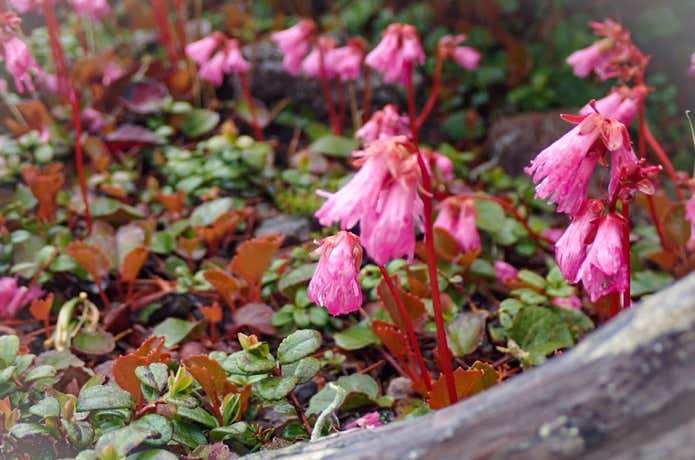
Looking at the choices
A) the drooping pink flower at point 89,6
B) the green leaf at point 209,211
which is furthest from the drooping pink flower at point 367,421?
the drooping pink flower at point 89,6

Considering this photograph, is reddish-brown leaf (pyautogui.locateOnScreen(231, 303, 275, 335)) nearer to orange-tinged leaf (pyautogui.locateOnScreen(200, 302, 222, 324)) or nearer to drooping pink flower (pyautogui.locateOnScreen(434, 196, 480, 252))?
orange-tinged leaf (pyautogui.locateOnScreen(200, 302, 222, 324))

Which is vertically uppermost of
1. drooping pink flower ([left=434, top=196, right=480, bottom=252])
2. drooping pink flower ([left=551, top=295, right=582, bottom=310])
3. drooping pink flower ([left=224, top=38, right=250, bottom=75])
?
drooping pink flower ([left=224, top=38, right=250, bottom=75])

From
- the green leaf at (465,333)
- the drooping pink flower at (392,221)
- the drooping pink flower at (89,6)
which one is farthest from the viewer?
the drooping pink flower at (89,6)

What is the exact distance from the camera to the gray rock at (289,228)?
2475mm

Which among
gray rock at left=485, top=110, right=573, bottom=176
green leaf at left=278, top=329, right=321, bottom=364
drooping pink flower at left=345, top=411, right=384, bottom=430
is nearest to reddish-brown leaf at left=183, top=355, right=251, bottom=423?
green leaf at left=278, top=329, right=321, bottom=364

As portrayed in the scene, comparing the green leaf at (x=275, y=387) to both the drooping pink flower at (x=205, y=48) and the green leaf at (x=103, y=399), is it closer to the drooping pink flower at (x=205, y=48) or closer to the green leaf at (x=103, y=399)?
the green leaf at (x=103, y=399)

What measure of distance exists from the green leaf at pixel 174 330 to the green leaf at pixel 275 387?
0.48m

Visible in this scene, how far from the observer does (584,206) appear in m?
1.48

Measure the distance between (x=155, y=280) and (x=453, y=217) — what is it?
2.73ft

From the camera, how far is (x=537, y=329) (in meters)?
1.92

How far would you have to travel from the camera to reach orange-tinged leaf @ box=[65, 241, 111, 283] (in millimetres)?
2074

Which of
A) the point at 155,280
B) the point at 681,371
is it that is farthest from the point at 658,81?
the point at 681,371

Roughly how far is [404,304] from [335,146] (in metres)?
1.19

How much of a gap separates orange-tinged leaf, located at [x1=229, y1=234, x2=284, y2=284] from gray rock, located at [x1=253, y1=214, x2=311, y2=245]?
40 cm
